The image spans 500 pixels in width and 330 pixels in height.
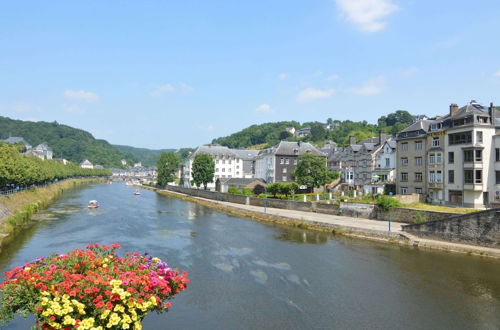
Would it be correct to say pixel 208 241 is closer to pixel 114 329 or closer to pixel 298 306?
pixel 298 306

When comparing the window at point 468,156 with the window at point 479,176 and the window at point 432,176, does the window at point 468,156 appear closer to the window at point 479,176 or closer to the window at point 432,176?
the window at point 479,176

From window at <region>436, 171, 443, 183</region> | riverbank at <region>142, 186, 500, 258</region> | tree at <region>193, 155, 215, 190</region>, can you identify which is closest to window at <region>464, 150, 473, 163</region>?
window at <region>436, 171, 443, 183</region>

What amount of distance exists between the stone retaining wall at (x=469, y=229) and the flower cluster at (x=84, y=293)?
3228cm

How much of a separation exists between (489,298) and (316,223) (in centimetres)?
2422

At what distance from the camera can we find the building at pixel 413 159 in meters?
51.4

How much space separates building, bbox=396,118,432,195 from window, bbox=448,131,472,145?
4617 millimetres

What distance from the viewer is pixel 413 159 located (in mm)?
53062

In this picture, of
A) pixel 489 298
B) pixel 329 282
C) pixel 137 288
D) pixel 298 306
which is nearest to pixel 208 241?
pixel 329 282

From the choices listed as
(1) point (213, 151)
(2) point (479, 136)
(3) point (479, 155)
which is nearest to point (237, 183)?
(1) point (213, 151)

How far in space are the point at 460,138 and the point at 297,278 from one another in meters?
31.3

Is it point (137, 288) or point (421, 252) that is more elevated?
point (137, 288)

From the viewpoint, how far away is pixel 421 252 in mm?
33906

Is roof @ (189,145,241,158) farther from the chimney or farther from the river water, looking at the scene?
the chimney

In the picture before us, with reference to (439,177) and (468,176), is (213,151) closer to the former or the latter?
(439,177)
